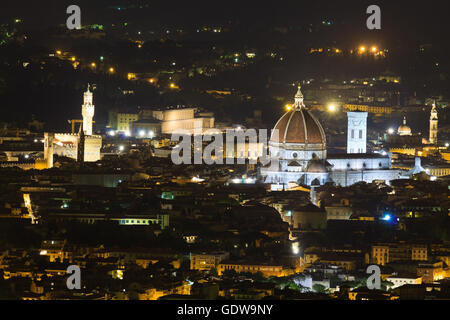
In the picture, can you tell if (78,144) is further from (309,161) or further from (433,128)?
(433,128)

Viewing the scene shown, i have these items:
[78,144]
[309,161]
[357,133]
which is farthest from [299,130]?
[78,144]

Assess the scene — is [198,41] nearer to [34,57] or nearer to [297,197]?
[34,57]

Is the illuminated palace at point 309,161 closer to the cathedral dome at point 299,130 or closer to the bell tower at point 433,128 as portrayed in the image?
the cathedral dome at point 299,130

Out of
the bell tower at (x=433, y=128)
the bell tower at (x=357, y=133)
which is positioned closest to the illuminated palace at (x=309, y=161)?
the bell tower at (x=357, y=133)

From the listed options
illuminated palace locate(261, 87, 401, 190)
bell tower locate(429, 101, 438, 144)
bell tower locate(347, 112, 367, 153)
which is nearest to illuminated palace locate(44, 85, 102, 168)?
illuminated palace locate(261, 87, 401, 190)

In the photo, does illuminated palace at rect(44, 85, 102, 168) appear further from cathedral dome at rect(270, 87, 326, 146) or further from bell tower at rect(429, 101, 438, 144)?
bell tower at rect(429, 101, 438, 144)

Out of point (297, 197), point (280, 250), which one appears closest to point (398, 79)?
point (297, 197)

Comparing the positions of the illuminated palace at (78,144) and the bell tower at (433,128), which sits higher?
the bell tower at (433,128)
